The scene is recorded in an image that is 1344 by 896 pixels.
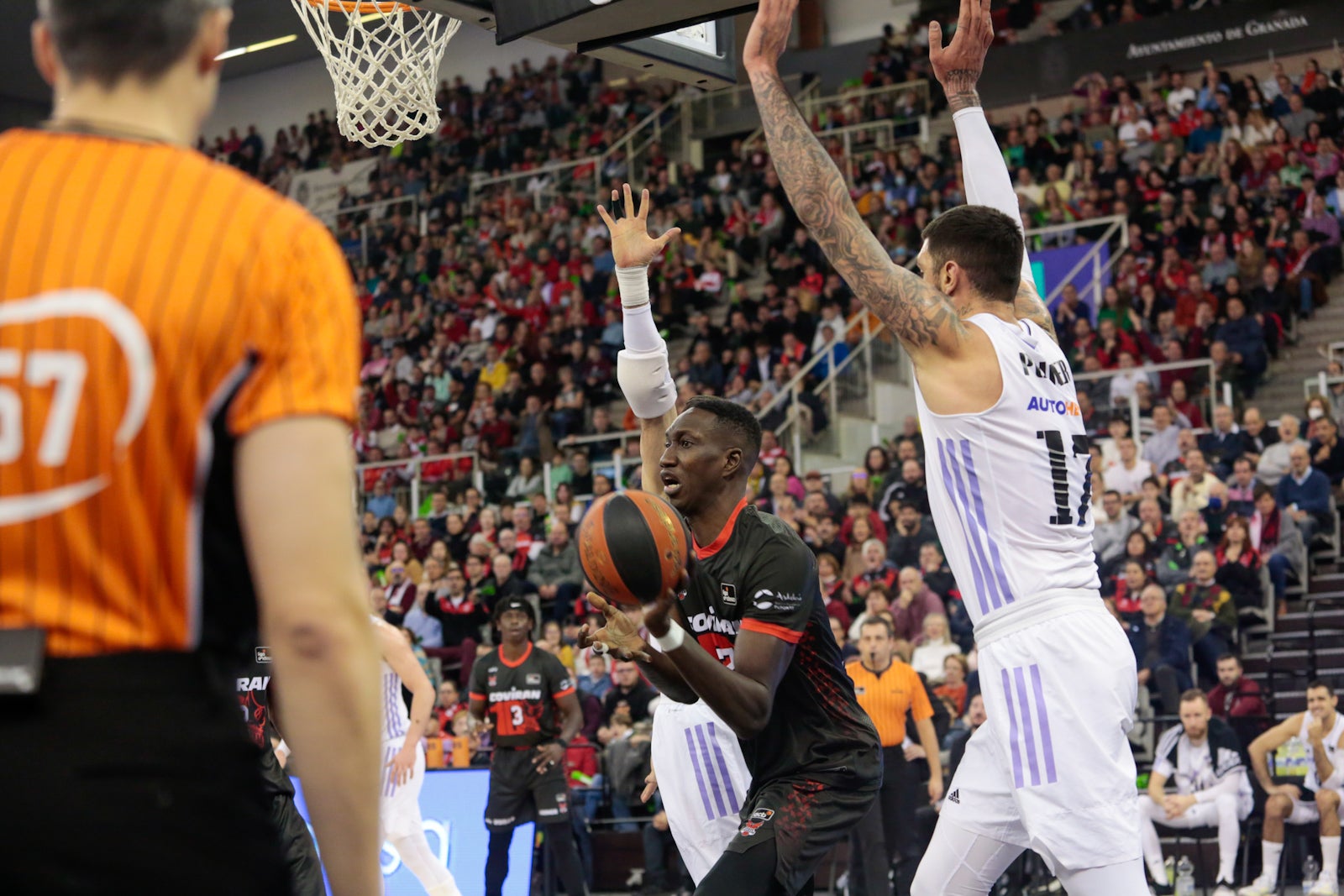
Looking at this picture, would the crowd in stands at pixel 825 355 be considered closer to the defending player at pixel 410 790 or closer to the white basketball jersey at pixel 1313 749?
the white basketball jersey at pixel 1313 749

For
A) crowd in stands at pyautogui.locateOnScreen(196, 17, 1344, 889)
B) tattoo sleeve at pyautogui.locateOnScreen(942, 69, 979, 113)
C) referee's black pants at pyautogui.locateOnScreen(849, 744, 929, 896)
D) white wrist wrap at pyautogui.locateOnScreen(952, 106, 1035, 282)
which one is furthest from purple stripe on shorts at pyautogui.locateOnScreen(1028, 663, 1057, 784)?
crowd in stands at pyautogui.locateOnScreen(196, 17, 1344, 889)

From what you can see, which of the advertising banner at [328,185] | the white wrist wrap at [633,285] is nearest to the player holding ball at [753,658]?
the white wrist wrap at [633,285]

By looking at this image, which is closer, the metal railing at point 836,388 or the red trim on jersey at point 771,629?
the red trim on jersey at point 771,629

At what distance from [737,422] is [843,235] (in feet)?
3.26

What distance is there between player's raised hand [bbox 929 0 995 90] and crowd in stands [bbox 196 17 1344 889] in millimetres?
7303

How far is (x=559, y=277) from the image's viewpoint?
77.4 ft

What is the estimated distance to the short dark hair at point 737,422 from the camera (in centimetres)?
504

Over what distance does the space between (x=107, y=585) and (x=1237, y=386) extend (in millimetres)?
15403

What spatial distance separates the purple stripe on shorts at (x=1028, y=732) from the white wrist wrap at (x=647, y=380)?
6.44 feet

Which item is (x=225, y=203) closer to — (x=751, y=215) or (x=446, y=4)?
(x=446, y=4)

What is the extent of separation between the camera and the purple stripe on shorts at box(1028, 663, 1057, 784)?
4043 millimetres

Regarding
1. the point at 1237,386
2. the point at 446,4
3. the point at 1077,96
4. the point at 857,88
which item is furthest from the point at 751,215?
the point at 446,4

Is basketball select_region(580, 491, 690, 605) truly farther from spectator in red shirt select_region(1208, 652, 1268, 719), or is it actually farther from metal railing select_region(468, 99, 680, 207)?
metal railing select_region(468, 99, 680, 207)

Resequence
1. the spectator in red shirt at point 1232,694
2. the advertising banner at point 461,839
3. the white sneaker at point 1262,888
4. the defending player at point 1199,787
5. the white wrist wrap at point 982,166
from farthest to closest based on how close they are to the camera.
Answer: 1. the spectator in red shirt at point 1232,694
2. the defending player at point 1199,787
3. the advertising banner at point 461,839
4. the white sneaker at point 1262,888
5. the white wrist wrap at point 982,166
